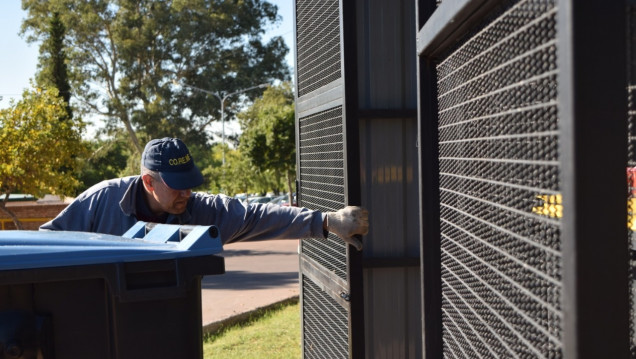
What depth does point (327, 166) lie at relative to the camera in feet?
13.2

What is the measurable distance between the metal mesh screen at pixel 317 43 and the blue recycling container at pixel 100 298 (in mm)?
1686

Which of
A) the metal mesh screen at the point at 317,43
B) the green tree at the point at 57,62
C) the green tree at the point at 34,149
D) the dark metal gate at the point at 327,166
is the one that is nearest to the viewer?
the dark metal gate at the point at 327,166

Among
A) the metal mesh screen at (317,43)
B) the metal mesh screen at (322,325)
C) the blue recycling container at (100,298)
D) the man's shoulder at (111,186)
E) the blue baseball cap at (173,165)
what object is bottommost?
the metal mesh screen at (322,325)

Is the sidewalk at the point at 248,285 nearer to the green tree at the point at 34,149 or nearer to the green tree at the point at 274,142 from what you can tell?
the green tree at the point at 34,149

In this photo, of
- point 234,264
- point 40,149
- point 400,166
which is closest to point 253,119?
point 40,149

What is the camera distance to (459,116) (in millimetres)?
1592

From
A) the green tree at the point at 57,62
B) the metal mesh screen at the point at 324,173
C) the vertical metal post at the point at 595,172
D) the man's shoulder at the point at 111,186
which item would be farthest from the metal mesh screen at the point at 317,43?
the green tree at the point at 57,62

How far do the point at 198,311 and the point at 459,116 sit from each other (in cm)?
96

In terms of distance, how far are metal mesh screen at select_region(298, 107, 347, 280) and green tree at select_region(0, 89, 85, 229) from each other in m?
20.6

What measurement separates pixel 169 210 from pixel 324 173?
3.27 feet

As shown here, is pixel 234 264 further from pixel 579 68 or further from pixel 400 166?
pixel 579 68

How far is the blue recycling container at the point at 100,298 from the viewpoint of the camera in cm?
197

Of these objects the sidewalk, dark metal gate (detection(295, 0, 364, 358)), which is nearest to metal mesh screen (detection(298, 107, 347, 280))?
dark metal gate (detection(295, 0, 364, 358))

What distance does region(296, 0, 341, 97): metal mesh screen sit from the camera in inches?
143
